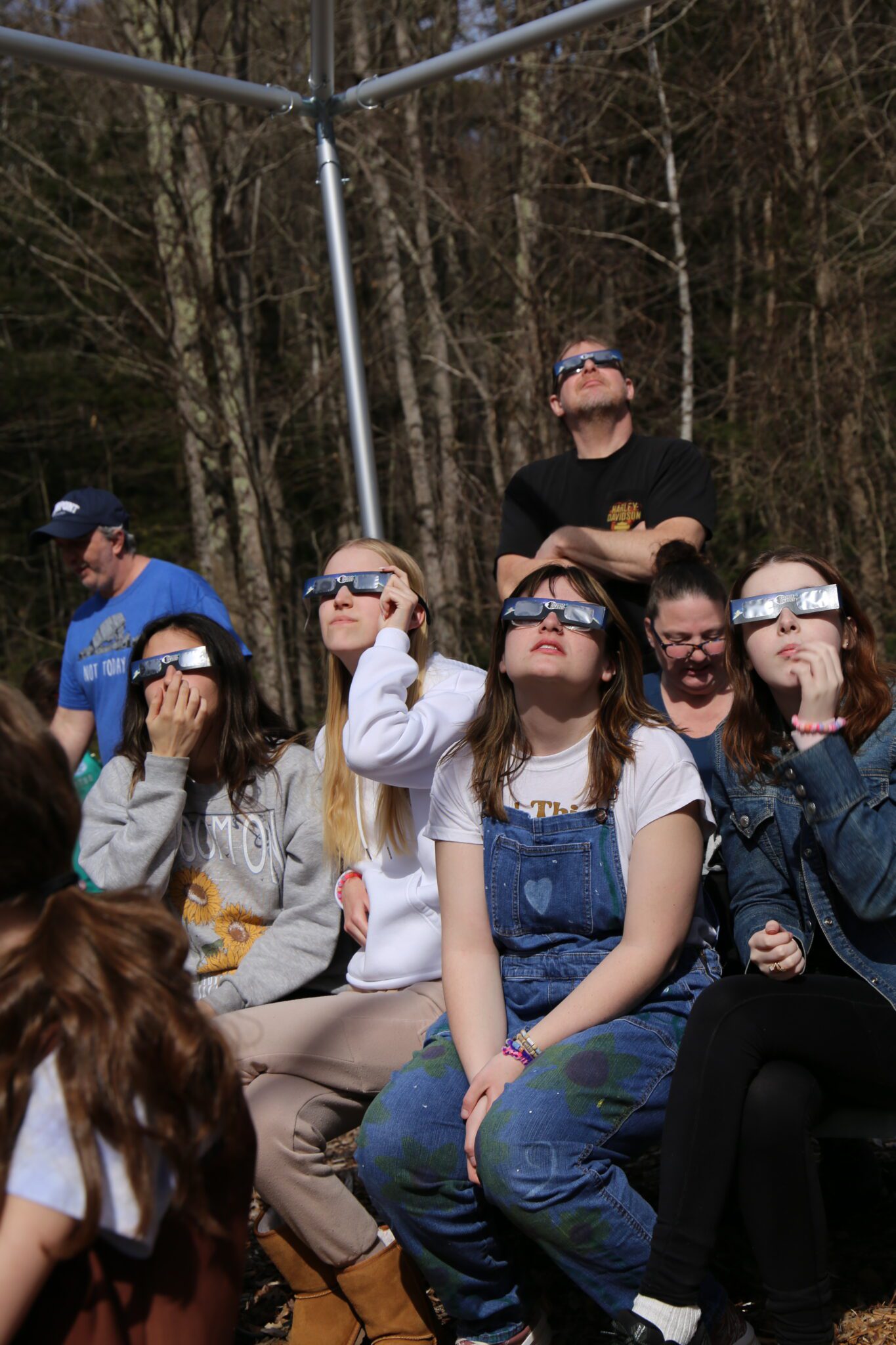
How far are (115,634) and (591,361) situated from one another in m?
2.27

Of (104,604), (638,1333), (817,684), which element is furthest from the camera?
(104,604)

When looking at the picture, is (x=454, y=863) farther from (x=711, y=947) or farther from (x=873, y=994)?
(x=873, y=994)

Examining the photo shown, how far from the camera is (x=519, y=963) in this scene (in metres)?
2.80

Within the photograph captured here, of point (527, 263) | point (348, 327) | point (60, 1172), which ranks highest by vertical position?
point (527, 263)

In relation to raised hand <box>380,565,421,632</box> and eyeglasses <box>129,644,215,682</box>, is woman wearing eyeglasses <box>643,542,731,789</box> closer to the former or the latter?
raised hand <box>380,565,421,632</box>

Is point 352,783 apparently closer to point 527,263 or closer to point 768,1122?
point 768,1122

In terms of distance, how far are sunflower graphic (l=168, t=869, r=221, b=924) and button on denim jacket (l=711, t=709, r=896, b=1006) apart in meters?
1.33

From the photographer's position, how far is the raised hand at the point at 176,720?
10.5 feet

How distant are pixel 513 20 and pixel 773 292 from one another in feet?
11.1

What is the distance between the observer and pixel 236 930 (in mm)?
3279

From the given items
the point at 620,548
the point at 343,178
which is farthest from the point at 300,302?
the point at 620,548

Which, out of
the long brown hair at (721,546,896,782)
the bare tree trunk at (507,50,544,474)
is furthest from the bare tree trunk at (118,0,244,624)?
the long brown hair at (721,546,896,782)

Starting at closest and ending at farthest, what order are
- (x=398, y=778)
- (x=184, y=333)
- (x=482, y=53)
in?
(x=398, y=778) < (x=482, y=53) < (x=184, y=333)

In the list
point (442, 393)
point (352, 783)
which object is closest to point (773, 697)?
point (352, 783)
